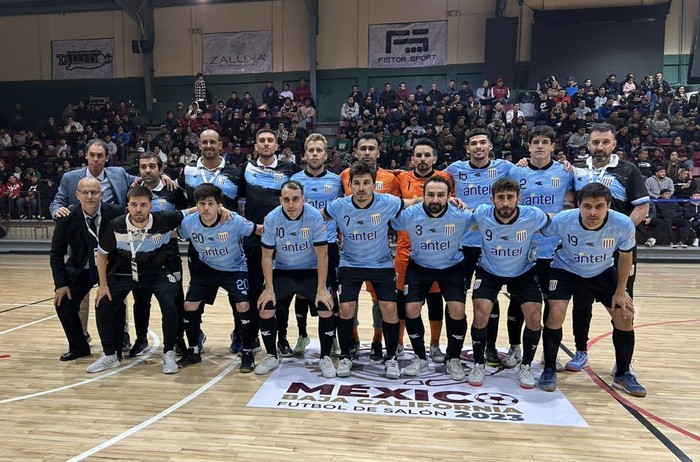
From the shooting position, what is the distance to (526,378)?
13.9 feet

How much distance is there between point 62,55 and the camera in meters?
20.5

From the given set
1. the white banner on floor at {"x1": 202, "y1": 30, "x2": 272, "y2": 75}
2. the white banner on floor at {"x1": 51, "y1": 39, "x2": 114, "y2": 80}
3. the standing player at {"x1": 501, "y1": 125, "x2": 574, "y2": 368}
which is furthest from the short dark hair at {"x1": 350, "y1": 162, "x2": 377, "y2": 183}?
the white banner on floor at {"x1": 51, "y1": 39, "x2": 114, "y2": 80}

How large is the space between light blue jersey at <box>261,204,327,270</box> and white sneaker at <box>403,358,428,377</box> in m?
1.31

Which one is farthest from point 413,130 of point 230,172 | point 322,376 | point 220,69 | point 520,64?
point 322,376

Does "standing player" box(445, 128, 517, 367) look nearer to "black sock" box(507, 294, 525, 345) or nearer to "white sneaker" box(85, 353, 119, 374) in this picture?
"black sock" box(507, 294, 525, 345)

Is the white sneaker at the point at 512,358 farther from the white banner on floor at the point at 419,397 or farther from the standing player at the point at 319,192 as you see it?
the standing player at the point at 319,192

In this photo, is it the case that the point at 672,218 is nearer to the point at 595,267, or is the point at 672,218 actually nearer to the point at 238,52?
the point at 595,267

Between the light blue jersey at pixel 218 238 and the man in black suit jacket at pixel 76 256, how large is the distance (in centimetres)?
81

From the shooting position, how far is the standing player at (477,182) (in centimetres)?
458

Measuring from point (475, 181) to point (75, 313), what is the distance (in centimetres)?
403

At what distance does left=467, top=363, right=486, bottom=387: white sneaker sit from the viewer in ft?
13.8

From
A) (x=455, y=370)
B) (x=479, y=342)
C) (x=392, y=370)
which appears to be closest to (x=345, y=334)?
(x=392, y=370)

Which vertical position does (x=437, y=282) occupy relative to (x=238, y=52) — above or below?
below

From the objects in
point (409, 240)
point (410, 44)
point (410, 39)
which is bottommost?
point (409, 240)
